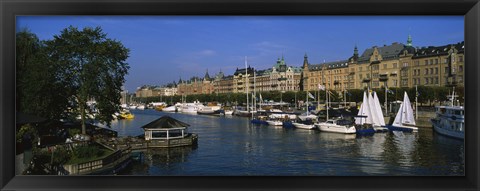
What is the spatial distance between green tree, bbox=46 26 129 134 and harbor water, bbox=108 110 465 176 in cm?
212

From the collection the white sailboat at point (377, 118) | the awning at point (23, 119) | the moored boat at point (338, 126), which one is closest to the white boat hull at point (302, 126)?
the moored boat at point (338, 126)

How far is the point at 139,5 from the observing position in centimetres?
505

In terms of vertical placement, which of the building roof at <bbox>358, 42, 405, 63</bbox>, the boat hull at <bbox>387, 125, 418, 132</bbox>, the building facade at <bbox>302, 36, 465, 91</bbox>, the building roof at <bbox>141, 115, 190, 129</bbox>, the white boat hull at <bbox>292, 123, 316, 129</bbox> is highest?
the building roof at <bbox>358, 42, 405, 63</bbox>

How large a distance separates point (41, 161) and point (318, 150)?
35.2 feet

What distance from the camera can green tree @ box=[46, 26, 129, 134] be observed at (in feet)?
38.0

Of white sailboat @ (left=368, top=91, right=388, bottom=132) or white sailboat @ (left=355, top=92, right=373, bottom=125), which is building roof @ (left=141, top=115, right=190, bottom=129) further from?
white sailboat @ (left=368, top=91, right=388, bottom=132)

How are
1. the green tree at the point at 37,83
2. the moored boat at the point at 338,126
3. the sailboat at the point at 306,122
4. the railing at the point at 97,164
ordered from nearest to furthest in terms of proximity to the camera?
the green tree at the point at 37,83, the railing at the point at 97,164, the moored boat at the point at 338,126, the sailboat at the point at 306,122

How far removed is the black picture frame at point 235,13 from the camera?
5.03m

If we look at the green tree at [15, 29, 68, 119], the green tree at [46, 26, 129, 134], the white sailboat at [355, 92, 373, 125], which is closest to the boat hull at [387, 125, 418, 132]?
the white sailboat at [355, 92, 373, 125]

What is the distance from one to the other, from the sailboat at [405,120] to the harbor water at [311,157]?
204cm

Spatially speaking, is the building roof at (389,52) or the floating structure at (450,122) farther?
the building roof at (389,52)

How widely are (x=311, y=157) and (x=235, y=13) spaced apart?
30.7 ft

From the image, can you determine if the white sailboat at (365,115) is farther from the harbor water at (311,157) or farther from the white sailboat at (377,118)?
the harbor water at (311,157)
